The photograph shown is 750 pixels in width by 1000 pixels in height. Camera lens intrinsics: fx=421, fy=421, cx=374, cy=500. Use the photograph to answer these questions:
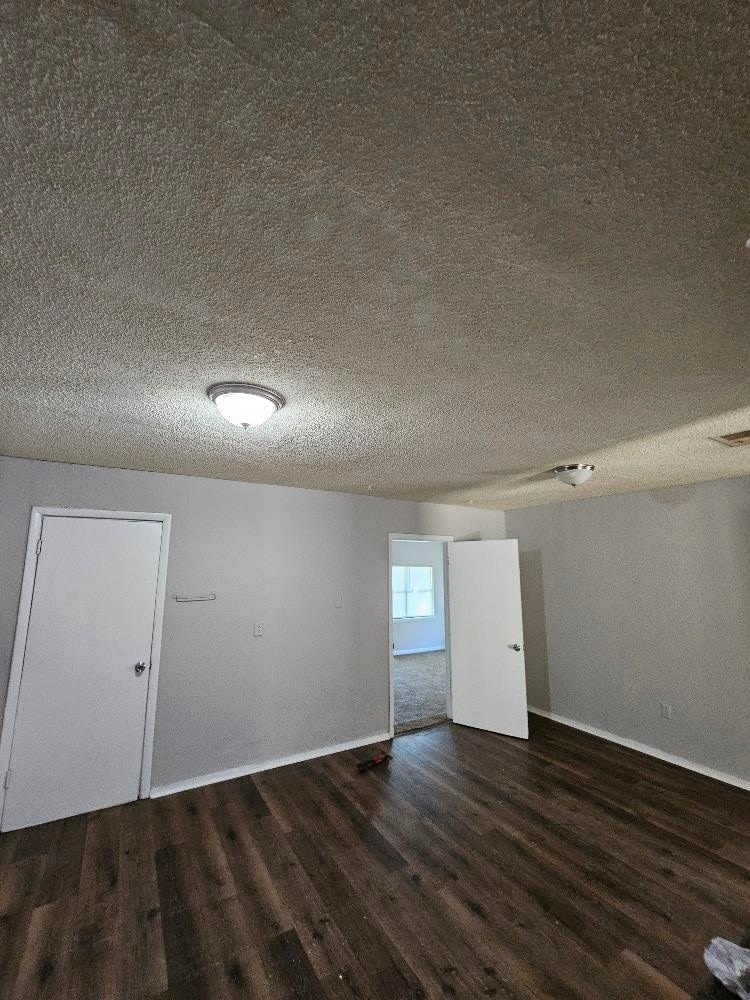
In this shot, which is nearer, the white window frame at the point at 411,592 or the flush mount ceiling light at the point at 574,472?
the flush mount ceiling light at the point at 574,472

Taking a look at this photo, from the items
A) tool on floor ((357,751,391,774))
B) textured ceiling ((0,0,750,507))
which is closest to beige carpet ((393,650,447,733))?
tool on floor ((357,751,391,774))

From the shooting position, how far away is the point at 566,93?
69 cm

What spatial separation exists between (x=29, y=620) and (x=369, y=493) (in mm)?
2855

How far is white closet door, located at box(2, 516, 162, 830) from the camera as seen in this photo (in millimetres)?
2875

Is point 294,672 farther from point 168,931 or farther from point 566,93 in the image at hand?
point 566,93

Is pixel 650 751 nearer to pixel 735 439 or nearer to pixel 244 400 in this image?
pixel 735 439

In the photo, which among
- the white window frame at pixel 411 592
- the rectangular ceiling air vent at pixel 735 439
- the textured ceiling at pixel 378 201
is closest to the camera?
the textured ceiling at pixel 378 201

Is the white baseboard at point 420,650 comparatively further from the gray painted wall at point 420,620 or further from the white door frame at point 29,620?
the white door frame at point 29,620

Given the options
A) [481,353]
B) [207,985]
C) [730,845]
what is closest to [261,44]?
[481,353]

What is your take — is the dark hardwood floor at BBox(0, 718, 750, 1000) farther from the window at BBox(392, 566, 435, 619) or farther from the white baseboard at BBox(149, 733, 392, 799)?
the window at BBox(392, 566, 435, 619)

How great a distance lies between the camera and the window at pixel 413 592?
888 centimetres

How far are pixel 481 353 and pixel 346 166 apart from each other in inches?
33.9

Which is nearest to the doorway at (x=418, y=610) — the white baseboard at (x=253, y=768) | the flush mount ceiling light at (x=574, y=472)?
the white baseboard at (x=253, y=768)

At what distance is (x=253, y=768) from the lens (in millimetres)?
3523
